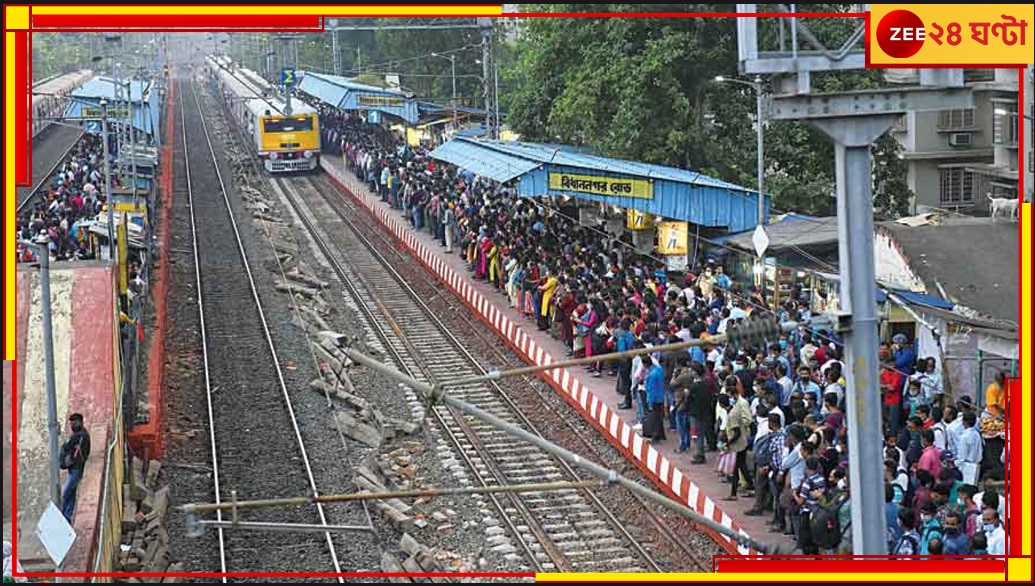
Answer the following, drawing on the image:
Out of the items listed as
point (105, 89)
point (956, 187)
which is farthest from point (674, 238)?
point (105, 89)

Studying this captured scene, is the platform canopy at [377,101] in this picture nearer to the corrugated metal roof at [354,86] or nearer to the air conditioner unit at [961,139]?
the corrugated metal roof at [354,86]

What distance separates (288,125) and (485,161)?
23.3 metres

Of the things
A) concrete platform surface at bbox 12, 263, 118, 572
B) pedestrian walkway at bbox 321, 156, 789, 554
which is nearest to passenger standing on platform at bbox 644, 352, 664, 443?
pedestrian walkway at bbox 321, 156, 789, 554

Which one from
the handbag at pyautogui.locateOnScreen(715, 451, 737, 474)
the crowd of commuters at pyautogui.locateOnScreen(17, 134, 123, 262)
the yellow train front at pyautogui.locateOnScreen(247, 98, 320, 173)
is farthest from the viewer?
the yellow train front at pyautogui.locateOnScreen(247, 98, 320, 173)

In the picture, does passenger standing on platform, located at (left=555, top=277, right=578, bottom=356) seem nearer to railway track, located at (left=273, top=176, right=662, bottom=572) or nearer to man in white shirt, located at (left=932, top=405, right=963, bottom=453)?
railway track, located at (left=273, top=176, right=662, bottom=572)

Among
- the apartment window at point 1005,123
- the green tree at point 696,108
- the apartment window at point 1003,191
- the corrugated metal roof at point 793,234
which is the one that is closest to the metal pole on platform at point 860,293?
the corrugated metal roof at point 793,234

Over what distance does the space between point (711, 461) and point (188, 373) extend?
9.82 m

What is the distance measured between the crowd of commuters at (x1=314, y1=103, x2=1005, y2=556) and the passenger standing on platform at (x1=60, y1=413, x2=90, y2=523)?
18.9 ft

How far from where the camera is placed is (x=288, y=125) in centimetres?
5109

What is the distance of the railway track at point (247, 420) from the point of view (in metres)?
15.2

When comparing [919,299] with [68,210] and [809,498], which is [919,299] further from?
[68,210]

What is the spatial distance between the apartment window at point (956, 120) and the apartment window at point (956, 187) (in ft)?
3.62

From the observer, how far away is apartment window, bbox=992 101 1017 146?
32.8 m

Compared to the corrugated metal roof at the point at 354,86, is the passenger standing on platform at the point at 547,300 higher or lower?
lower
